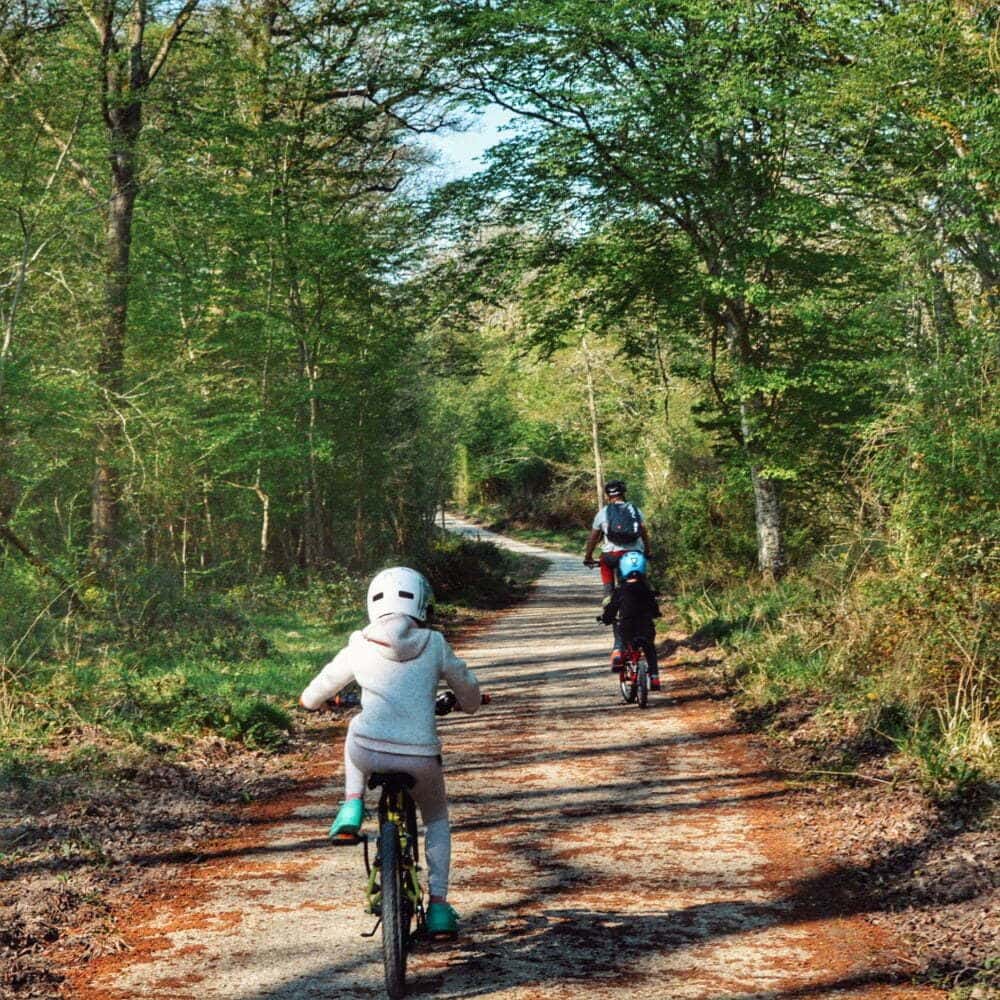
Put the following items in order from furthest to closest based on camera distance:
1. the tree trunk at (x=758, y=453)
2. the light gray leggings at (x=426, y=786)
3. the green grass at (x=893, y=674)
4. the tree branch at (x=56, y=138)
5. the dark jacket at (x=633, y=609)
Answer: the tree trunk at (x=758, y=453), the tree branch at (x=56, y=138), the dark jacket at (x=633, y=609), the green grass at (x=893, y=674), the light gray leggings at (x=426, y=786)

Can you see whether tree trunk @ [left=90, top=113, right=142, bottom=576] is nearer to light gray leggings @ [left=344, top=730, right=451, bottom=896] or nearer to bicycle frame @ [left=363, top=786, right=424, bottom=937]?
light gray leggings @ [left=344, top=730, right=451, bottom=896]

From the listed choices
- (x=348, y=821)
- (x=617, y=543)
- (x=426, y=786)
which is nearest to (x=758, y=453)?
(x=617, y=543)

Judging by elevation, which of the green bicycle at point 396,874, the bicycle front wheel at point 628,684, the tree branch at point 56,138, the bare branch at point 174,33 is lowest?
the bicycle front wheel at point 628,684

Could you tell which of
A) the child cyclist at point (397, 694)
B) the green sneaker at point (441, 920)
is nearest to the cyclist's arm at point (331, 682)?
the child cyclist at point (397, 694)

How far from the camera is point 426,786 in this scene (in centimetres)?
511

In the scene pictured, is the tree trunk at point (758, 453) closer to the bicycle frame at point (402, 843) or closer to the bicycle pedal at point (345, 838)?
the bicycle frame at point (402, 843)

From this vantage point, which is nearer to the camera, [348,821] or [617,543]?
[348,821]

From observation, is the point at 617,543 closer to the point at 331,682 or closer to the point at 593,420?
the point at 331,682

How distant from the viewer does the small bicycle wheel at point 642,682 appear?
12266mm

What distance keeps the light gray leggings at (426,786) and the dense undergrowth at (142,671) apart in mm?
4402

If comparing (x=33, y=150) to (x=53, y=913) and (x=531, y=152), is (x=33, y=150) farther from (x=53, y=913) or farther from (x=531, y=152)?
(x=53, y=913)

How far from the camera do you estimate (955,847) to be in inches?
257

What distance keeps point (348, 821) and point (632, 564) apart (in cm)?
831

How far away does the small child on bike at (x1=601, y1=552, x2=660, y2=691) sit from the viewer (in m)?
12.4
